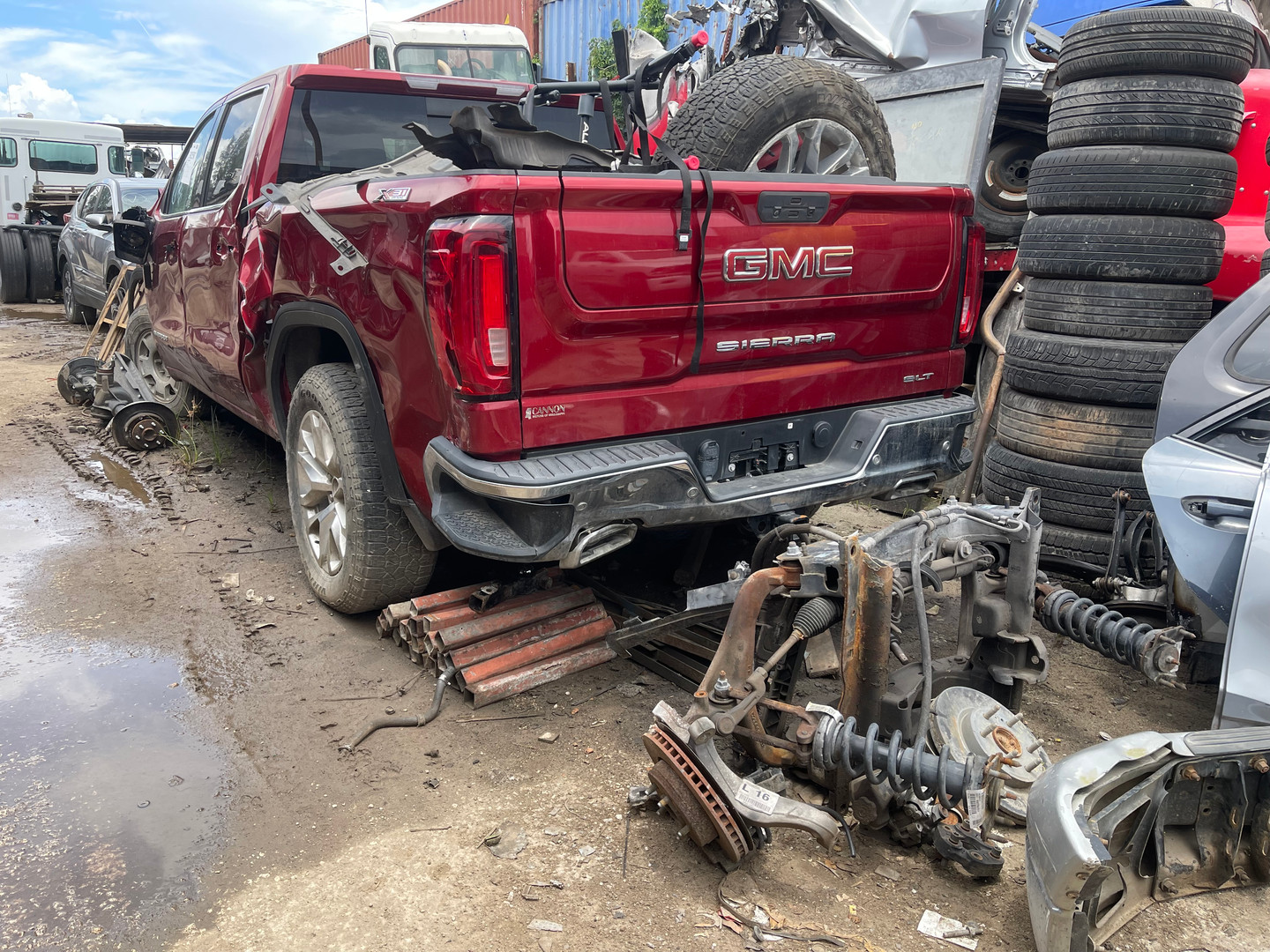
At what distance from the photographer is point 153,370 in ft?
21.8

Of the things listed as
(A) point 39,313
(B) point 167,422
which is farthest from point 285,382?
(A) point 39,313

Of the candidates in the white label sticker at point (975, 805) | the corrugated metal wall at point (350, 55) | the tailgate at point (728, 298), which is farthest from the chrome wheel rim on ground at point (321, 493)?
the corrugated metal wall at point (350, 55)

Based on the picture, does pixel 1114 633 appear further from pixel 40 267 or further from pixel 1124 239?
pixel 40 267

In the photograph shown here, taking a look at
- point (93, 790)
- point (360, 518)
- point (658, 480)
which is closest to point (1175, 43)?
point (658, 480)

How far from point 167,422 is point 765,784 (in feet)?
16.8

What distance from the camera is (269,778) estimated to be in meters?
2.67

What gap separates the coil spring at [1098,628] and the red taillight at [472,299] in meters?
1.80

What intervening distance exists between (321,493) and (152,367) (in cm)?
391

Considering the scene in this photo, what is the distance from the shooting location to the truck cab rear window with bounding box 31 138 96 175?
17641mm

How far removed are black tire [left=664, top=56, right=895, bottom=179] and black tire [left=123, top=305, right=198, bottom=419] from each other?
171 inches

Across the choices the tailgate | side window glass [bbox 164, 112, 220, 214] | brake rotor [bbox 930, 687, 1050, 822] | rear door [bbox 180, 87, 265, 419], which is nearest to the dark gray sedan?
side window glass [bbox 164, 112, 220, 214]

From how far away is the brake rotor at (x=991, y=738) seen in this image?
247cm

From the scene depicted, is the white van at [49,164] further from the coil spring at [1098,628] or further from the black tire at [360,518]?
the coil spring at [1098,628]

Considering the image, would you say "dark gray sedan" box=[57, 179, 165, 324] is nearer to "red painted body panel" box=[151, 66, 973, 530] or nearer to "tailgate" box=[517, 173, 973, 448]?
"red painted body panel" box=[151, 66, 973, 530]
